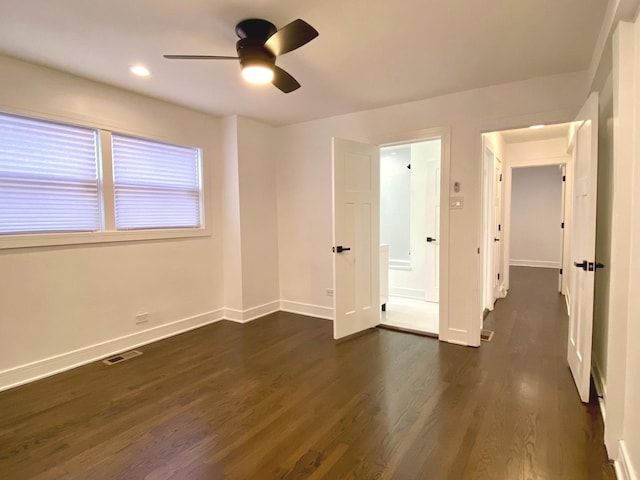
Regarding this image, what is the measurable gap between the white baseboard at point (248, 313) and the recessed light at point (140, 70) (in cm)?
276

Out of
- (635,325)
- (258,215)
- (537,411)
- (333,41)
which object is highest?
(333,41)

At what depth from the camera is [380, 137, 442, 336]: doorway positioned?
498cm

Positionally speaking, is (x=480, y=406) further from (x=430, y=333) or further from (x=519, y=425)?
(x=430, y=333)

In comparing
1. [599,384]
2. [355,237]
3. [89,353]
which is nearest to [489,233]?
[355,237]

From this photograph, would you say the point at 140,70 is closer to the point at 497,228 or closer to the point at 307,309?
the point at 307,309

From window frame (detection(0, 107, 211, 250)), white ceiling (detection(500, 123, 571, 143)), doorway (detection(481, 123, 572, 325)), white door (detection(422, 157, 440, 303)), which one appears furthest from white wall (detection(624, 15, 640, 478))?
window frame (detection(0, 107, 211, 250))

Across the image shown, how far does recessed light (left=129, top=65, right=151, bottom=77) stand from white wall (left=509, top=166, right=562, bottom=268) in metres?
8.45

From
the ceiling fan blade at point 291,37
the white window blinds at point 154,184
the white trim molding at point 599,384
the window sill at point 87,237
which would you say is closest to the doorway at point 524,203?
the white trim molding at point 599,384

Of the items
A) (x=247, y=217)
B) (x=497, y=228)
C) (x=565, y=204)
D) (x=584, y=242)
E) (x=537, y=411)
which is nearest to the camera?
(x=537, y=411)

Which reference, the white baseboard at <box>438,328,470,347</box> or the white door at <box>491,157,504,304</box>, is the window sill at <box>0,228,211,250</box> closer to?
the white baseboard at <box>438,328,470,347</box>

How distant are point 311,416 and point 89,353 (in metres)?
2.26

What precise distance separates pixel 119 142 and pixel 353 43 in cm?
245

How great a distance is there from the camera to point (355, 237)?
385cm

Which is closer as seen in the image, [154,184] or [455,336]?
[455,336]
